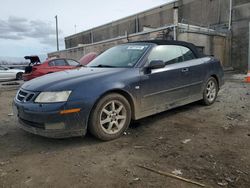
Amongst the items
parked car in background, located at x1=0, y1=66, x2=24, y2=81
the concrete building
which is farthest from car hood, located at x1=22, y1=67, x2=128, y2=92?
parked car in background, located at x1=0, y1=66, x2=24, y2=81

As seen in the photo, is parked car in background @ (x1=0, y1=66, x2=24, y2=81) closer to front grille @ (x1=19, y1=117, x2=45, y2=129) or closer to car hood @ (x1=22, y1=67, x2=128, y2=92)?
car hood @ (x1=22, y1=67, x2=128, y2=92)

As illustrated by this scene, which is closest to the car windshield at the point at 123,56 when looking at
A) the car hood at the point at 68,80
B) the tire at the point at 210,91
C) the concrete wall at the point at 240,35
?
the car hood at the point at 68,80

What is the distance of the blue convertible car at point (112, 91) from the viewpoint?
11.4 feet

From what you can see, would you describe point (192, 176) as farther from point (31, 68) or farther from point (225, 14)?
point (225, 14)

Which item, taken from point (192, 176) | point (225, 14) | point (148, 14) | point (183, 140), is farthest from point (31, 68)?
point (148, 14)

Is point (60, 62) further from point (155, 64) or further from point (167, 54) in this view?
point (155, 64)

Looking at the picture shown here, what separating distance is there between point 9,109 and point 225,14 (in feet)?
55.7

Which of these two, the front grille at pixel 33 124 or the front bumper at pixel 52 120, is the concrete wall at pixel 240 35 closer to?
the front bumper at pixel 52 120

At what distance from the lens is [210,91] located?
587cm

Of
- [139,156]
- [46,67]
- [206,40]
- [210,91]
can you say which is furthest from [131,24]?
[139,156]

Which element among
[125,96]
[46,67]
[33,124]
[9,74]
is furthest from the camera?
[9,74]

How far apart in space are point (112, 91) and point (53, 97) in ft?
2.93

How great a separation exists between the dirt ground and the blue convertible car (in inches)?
11.4

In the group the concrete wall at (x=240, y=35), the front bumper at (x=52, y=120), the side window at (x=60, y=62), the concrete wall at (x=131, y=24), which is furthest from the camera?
the concrete wall at (x=131, y=24)
